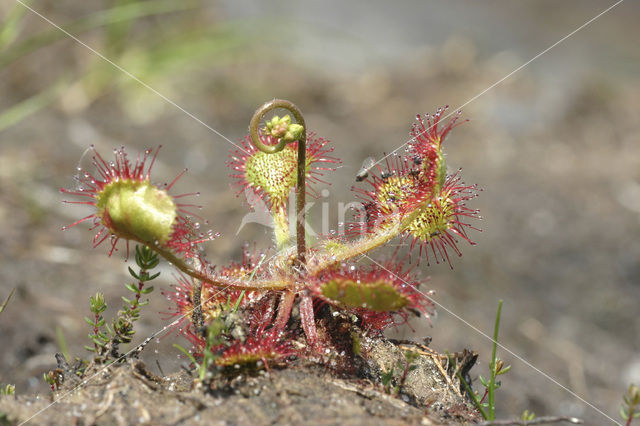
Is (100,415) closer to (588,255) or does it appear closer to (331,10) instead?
(588,255)

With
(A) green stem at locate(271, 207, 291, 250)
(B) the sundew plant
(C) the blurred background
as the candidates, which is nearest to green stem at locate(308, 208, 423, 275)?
(B) the sundew plant

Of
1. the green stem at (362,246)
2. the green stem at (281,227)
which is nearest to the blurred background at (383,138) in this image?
the green stem at (362,246)

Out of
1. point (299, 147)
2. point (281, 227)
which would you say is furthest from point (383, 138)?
point (299, 147)

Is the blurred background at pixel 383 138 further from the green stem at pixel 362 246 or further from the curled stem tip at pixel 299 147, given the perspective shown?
the curled stem tip at pixel 299 147

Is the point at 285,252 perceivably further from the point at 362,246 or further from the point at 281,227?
the point at 362,246

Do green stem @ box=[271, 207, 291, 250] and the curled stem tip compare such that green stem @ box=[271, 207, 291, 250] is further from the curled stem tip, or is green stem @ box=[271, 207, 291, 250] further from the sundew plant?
the curled stem tip
